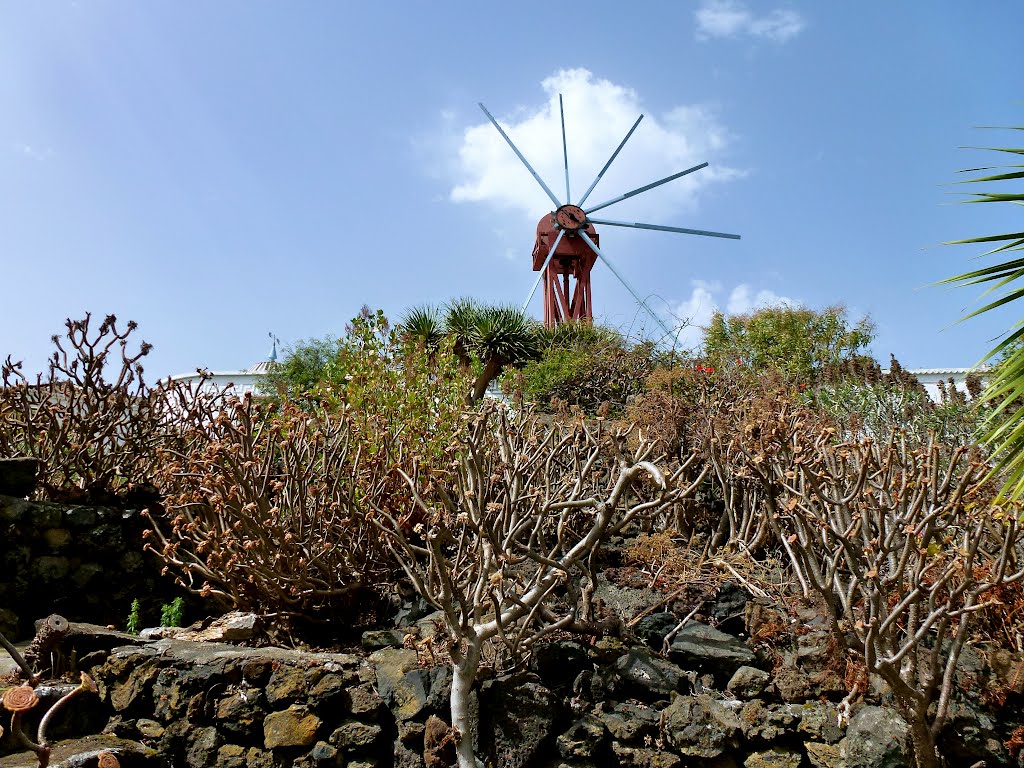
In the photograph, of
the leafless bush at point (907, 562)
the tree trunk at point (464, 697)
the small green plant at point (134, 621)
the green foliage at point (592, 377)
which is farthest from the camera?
the green foliage at point (592, 377)

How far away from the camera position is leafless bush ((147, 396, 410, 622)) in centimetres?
605

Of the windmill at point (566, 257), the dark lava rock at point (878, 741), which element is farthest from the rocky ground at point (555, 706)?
the windmill at point (566, 257)

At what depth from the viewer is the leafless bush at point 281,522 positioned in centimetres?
605

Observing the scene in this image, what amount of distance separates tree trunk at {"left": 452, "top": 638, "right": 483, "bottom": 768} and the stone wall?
4303 mm

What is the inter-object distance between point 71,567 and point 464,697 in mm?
4926

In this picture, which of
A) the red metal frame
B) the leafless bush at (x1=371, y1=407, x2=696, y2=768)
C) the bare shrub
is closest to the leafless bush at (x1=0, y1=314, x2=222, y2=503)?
the bare shrub

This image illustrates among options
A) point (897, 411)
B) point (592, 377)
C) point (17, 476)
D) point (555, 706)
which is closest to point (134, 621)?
point (17, 476)

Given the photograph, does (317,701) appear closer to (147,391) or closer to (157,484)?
(157,484)

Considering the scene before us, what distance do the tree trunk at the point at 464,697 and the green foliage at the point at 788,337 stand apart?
12461mm

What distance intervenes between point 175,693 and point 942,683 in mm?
4981

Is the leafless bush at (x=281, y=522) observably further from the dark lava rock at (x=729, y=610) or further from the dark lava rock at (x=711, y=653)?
the dark lava rock at (x=729, y=610)

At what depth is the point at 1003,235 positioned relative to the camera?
5.82 meters

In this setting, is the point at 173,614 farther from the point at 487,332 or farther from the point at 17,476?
the point at 487,332

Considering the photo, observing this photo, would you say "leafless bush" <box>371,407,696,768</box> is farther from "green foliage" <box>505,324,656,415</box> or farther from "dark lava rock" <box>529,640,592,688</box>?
"green foliage" <box>505,324,656,415</box>
